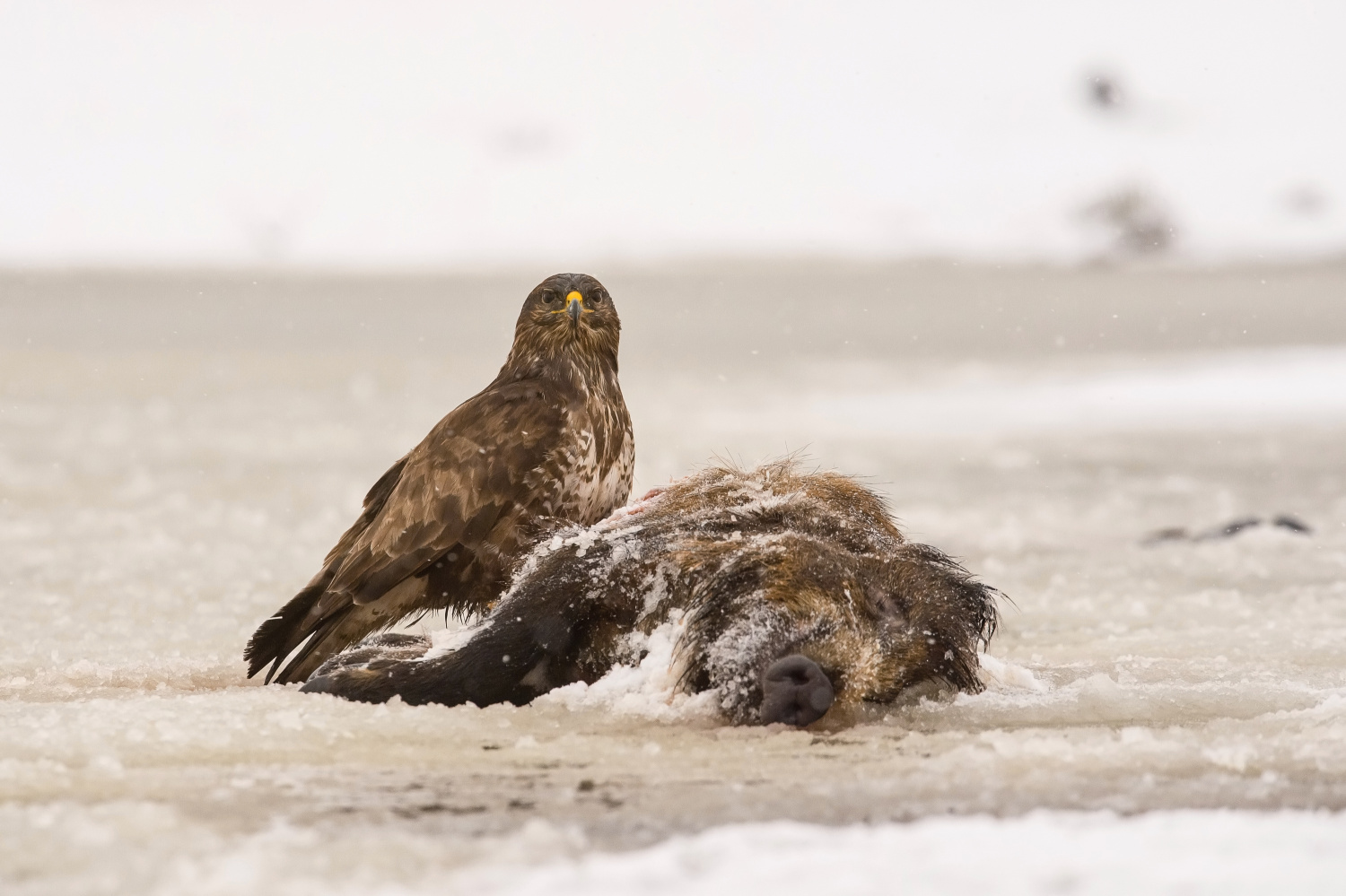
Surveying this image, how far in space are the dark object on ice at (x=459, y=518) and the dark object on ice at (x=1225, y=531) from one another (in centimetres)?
412

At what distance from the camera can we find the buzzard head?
5.53m

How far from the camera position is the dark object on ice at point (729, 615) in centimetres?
390

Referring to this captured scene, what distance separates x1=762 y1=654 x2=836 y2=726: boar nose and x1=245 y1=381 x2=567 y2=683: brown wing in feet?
5.14

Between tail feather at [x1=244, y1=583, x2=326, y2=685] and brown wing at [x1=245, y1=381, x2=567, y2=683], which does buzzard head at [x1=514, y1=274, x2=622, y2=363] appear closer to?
brown wing at [x1=245, y1=381, x2=567, y2=683]

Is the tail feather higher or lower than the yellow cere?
lower

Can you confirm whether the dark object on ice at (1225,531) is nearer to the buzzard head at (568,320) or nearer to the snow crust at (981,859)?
the buzzard head at (568,320)

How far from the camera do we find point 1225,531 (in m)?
8.09

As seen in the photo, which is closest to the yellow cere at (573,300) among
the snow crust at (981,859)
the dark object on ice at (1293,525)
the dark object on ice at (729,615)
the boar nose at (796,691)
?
the dark object on ice at (729,615)

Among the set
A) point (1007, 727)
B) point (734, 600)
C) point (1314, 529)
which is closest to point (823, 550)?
point (734, 600)

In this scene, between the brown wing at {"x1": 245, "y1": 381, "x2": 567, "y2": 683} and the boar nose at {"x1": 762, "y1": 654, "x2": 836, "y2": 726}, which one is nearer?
the boar nose at {"x1": 762, "y1": 654, "x2": 836, "y2": 726}

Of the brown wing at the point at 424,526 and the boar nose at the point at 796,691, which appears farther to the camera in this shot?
the brown wing at the point at 424,526

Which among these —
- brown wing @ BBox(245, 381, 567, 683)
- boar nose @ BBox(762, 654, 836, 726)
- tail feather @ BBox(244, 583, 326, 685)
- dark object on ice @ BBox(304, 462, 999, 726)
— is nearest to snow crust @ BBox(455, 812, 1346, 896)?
boar nose @ BBox(762, 654, 836, 726)

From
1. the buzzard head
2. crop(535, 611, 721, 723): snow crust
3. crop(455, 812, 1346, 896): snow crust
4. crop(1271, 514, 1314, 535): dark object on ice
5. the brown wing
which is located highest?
the buzzard head

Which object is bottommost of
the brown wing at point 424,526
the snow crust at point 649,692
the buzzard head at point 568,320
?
the snow crust at point 649,692
